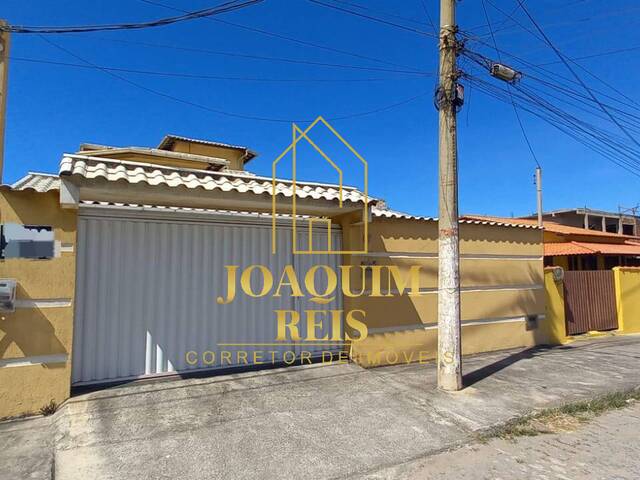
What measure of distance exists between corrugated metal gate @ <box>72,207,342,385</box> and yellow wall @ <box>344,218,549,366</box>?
3.99 ft

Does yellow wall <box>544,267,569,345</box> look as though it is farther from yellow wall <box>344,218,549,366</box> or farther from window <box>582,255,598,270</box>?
window <box>582,255,598,270</box>

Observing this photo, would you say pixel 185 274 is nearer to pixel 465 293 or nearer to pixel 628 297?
pixel 465 293

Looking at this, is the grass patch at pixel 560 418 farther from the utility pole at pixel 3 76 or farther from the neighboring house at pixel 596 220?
the neighboring house at pixel 596 220

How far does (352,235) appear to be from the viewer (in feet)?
21.5

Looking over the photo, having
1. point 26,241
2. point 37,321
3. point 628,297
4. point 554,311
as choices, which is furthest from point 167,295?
point 628,297

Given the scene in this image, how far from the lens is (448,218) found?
5.37m

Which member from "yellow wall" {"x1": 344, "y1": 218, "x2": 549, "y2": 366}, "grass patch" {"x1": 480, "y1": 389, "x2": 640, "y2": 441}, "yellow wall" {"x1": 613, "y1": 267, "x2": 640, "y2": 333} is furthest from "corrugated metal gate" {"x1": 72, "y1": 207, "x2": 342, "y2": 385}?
"yellow wall" {"x1": 613, "y1": 267, "x2": 640, "y2": 333}

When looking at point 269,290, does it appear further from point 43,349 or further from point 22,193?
point 22,193

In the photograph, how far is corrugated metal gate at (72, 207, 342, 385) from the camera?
5039mm

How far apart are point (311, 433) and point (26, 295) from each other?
3.40m

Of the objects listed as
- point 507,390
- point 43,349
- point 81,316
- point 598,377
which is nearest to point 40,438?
point 43,349

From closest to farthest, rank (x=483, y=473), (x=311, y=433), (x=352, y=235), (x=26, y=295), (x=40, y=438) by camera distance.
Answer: (x=483, y=473), (x=40, y=438), (x=311, y=433), (x=26, y=295), (x=352, y=235)

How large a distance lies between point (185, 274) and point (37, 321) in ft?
5.71

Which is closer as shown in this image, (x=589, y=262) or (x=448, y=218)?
(x=448, y=218)
